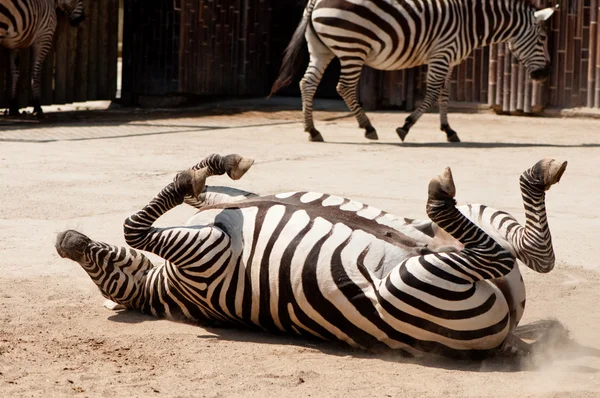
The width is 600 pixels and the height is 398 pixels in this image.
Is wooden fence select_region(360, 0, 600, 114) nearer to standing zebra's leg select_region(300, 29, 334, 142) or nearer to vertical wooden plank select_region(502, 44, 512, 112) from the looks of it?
vertical wooden plank select_region(502, 44, 512, 112)

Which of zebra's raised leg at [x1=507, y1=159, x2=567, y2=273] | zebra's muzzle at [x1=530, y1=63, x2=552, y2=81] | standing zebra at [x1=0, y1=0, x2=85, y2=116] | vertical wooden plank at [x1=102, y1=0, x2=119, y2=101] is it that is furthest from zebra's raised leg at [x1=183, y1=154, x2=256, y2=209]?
vertical wooden plank at [x1=102, y1=0, x2=119, y2=101]

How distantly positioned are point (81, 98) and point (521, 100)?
247 inches

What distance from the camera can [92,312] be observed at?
15.9 ft

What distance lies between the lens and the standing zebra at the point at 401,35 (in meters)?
12.1

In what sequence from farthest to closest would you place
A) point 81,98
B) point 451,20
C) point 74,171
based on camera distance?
point 81,98
point 451,20
point 74,171

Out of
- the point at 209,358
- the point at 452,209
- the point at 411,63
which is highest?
the point at 411,63

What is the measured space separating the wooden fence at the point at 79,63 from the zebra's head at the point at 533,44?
6323 millimetres

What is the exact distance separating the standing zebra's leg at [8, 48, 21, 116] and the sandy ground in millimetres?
1034

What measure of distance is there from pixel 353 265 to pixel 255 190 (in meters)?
4.06

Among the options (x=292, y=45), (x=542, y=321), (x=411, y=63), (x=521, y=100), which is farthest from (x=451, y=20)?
(x=542, y=321)

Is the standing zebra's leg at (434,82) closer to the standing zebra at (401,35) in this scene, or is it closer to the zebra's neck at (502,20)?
the standing zebra at (401,35)

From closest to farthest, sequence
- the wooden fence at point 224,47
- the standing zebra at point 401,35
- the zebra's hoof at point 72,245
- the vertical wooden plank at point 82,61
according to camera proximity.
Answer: the zebra's hoof at point 72,245 → the standing zebra at point 401,35 → the vertical wooden plank at point 82,61 → the wooden fence at point 224,47

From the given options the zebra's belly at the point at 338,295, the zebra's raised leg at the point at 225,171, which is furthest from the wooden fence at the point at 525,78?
the zebra's belly at the point at 338,295

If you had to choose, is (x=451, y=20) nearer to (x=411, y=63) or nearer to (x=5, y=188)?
(x=411, y=63)
